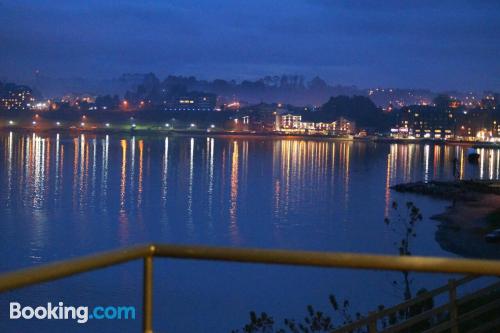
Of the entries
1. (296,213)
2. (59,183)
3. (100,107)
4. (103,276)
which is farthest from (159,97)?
(103,276)

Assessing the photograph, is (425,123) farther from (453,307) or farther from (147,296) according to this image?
(147,296)

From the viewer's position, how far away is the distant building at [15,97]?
299 feet

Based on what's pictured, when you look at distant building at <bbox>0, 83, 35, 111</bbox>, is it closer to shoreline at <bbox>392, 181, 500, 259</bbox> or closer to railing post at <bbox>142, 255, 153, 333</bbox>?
shoreline at <bbox>392, 181, 500, 259</bbox>

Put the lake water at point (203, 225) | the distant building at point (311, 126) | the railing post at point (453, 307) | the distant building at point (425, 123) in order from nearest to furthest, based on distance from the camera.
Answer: the railing post at point (453, 307) → the lake water at point (203, 225) → the distant building at point (425, 123) → the distant building at point (311, 126)

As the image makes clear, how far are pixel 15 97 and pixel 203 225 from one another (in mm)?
87419

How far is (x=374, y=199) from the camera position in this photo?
69.1ft

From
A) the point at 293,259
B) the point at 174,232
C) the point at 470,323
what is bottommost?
the point at 174,232

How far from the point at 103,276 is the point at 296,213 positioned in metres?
9.47

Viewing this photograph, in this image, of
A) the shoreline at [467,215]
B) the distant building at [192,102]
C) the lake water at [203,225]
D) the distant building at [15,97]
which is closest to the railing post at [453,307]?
the lake water at [203,225]

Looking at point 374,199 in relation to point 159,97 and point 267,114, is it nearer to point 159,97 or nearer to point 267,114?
point 267,114

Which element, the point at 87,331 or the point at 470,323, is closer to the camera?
the point at 470,323

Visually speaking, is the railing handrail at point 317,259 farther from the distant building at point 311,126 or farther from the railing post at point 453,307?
the distant building at point 311,126

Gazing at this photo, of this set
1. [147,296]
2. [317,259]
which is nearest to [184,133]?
[147,296]

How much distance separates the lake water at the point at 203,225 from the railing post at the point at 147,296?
1.21 m
